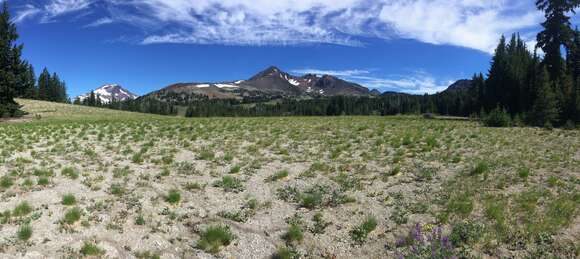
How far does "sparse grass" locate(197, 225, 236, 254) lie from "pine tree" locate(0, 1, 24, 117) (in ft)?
189

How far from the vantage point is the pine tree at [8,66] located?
176ft

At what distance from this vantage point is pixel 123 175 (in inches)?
583

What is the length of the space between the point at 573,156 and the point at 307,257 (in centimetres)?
1585

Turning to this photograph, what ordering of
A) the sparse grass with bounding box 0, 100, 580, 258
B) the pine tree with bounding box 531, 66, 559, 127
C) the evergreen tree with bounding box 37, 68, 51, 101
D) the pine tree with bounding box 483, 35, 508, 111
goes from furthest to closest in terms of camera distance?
the evergreen tree with bounding box 37, 68, 51, 101 → the pine tree with bounding box 483, 35, 508, 111 → the pine tree with bounding box 531, 66, 559, 127 → the sparse grass with bounding box 0, 100, 580, 258

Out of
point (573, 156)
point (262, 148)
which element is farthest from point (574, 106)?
point (262, 148)

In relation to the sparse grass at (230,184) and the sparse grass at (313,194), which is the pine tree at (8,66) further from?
the sparse grass at (230,184)

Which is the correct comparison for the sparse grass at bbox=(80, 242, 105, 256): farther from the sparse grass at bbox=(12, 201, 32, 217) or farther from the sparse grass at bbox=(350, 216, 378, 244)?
the sparse grass at bbox=(350, 216, 378, 244)

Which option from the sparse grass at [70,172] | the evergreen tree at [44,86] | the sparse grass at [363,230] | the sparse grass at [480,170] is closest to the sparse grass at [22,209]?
the sparse grass at [70,172]

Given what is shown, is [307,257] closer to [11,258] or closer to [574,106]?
[11,258]

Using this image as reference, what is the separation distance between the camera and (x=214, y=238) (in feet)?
30.4

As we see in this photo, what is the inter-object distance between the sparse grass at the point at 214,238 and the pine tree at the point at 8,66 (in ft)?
189

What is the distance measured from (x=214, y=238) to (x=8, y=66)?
61476 millimetres

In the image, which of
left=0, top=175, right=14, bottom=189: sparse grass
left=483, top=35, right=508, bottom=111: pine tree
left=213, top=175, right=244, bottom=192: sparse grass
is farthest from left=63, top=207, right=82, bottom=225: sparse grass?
left=483, top=35, right=508, bottom=111: pine tree

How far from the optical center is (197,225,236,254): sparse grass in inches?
350
